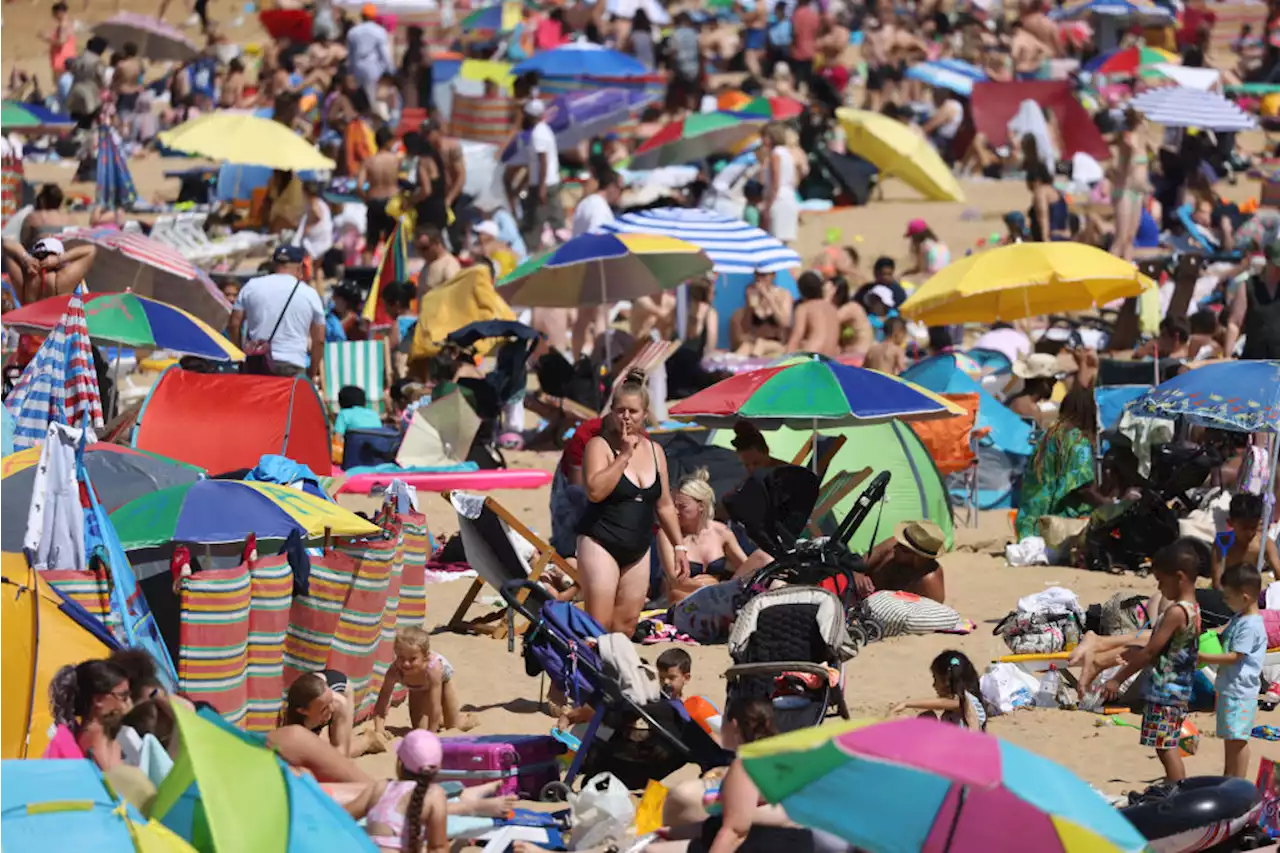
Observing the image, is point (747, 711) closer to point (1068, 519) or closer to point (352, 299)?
point (1068, 519)

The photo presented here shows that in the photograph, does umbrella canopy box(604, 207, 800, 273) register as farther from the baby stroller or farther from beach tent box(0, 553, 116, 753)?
beach tent box(0, 553, 116, 753)

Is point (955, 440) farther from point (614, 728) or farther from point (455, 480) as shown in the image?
point (614, 728)

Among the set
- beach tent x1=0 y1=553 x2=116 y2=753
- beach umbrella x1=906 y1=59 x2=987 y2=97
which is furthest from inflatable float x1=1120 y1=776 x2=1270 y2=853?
beach umbrella x1=906 y1=59 x2=987 y2=97

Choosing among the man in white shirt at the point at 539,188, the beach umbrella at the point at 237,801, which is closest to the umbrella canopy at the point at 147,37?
the man in white shirt at the point at 539,188

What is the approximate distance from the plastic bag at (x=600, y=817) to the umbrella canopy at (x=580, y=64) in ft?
59.5

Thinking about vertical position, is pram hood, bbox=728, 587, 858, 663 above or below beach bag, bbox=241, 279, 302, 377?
above

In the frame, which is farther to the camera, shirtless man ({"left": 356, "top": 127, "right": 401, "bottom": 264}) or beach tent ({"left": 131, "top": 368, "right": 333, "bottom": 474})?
shirtless man ({"left": 356, "top": 127, "right": 401, "bottom": 264})

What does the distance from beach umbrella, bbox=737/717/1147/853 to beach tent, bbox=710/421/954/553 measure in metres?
5.47

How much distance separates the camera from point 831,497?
9695 mm

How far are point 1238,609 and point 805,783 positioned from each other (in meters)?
3.11

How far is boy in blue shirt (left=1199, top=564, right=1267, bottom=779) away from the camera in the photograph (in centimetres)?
715

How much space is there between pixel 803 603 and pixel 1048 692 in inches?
55.1

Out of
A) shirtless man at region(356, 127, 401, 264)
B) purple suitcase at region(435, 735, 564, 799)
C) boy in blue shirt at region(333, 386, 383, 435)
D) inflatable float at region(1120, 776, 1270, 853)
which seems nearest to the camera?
inflatable float at region(1120, 776, 1270, 853)

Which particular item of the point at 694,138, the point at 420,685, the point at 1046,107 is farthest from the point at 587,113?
the point at 420,685
